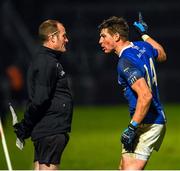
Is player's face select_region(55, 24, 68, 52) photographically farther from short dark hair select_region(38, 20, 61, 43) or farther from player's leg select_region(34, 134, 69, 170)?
player's leg select_region(34, 134, 69, 170)

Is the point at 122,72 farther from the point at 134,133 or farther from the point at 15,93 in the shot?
the point at 15,93

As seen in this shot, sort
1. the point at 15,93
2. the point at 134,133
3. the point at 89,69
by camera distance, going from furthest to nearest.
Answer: the point at 89,69
the point at 15,93
the point at 134,133

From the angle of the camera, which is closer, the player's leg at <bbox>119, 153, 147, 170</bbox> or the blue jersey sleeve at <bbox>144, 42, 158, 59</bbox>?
the player's leg at <bbox>119, 153, 147, 170</bbox>

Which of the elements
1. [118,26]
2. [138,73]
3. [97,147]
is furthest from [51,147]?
[97,147]

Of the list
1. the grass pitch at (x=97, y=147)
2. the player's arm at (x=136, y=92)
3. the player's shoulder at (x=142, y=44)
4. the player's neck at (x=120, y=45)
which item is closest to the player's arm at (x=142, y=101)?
the player's arm at (x=136, y=92)

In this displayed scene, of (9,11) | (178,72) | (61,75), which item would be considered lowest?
(178,72)

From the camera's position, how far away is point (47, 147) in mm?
11602

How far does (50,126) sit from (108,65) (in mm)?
32207

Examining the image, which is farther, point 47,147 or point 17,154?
point 17,154

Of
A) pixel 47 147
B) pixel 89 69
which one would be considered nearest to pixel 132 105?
pixel 47 147

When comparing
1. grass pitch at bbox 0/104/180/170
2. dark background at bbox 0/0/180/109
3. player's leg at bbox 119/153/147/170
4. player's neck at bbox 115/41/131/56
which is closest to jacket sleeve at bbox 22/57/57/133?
player's neck at bbox 115/41/131/56

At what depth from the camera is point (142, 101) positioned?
11.1 metres

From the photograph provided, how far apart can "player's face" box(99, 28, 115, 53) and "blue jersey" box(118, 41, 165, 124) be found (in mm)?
156

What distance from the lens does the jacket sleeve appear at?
1142 centimetres
